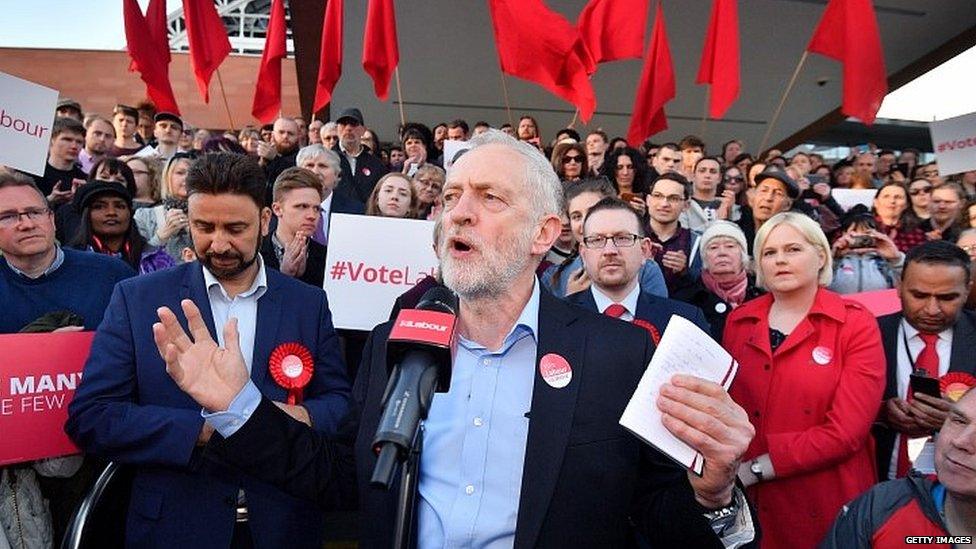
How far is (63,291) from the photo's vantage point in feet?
9.78

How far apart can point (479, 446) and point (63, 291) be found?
213 cm

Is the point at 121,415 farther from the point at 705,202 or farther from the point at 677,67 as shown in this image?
the point at 677,67

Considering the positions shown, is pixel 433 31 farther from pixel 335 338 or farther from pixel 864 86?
pixel 335 338

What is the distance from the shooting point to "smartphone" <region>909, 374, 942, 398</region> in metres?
2.92

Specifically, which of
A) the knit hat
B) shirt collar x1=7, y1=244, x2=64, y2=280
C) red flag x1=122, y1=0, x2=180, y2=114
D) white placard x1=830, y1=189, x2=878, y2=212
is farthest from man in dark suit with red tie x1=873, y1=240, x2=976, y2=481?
red flag x1=122, y1=0, x2=180, y2=114

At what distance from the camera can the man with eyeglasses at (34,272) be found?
2.90 metres

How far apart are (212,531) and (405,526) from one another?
1362 mm

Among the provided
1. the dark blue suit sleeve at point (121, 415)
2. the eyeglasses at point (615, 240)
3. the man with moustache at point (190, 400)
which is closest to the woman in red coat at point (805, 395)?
the eyeglasses at point (615, 240)

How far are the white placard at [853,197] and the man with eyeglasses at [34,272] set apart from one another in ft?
22.9

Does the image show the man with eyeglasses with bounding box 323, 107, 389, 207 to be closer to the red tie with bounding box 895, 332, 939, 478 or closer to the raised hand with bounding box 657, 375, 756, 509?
the red tie with bounding box 895, 332, 939, 478

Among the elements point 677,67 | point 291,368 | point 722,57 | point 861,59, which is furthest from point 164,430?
point 677,67

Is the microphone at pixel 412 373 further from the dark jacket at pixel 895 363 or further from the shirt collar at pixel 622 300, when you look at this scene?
the dark jacket at pixel 895 363

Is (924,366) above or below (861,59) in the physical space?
below

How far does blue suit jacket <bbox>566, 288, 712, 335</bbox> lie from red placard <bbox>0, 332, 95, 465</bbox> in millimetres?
2021
